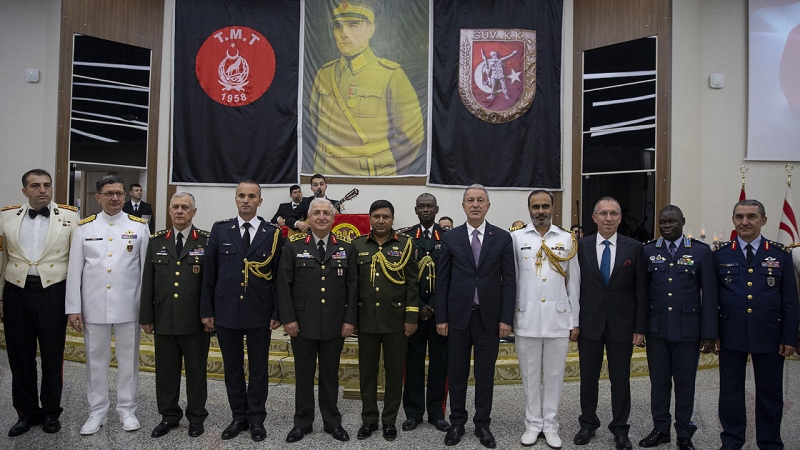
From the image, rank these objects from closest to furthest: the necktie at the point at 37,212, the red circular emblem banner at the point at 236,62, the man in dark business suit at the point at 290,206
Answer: the necktie at the point at 37,212
the man in dark business suit at the point at 290,206
the red circular emblem banner at the point at 236,62

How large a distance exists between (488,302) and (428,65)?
6102mm

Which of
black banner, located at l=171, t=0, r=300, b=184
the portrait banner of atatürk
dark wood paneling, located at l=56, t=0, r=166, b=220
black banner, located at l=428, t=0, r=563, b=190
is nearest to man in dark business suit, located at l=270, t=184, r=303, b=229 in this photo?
black banner, located at l=171, t=0, r=300, b=184

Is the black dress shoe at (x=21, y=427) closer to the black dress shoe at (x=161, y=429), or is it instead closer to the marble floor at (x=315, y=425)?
the marble floor at (x=315, y=425)

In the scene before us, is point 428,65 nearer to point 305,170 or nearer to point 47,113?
point 305,170

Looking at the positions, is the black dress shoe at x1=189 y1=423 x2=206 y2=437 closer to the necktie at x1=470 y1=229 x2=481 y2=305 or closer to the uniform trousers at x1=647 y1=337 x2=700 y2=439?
the necktie at x1=470 y1=229 x2=481 y2=305

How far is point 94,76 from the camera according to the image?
839cm

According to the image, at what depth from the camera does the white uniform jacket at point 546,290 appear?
12.0ft

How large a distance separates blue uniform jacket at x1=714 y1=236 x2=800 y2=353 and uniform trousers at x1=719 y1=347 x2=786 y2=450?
0.34 feet

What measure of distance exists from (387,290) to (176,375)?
4.96ft

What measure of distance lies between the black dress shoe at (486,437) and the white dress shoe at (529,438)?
0.60ft

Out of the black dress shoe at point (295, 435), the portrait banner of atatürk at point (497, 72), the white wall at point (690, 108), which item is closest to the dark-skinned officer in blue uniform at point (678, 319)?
the black dress shoe at point (295, 435)

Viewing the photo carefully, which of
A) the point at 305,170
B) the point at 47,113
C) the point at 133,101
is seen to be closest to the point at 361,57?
the point at 305,170

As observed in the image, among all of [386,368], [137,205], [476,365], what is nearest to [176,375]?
[386,368]

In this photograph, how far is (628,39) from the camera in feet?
26.9
